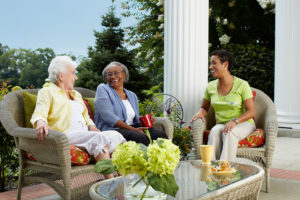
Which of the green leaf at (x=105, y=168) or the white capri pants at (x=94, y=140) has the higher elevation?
the green leaf at (x=105, y=168)

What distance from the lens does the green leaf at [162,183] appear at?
4.76 feet

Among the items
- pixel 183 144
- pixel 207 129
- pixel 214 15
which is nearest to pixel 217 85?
pixel 207 129

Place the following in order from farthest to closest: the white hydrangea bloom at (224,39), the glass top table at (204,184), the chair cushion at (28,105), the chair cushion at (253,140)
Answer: the white hydrangea bloom at (224,39) < the chair cushion at (253,140) < the chair cushion at (28,105) < the glass top table at (204,184)

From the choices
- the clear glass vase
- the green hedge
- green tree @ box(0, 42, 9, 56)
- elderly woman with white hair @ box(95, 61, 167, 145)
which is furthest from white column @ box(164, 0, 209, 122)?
green tree @ box(0, 42, 9, 56)

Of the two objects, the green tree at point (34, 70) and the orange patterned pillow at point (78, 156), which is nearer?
the orange patterned pillow at point (78, 156)

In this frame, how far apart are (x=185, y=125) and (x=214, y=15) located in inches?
238

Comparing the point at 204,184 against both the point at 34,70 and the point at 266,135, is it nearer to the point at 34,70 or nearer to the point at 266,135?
the point at 266,135

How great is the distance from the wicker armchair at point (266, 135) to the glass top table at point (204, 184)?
2.33ft

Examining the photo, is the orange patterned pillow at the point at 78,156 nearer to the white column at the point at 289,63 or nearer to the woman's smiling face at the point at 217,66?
the woman's smiling face at the point at 217,66

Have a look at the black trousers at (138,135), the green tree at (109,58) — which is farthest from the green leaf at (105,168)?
the green tree at (109,58)

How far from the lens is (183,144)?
3785 mm

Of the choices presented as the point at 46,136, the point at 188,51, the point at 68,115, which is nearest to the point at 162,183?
the point at 46,136

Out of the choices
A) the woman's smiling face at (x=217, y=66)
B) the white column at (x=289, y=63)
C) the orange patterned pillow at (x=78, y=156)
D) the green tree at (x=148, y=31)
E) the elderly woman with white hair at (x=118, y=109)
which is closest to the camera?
the orange patterned pillow at (x=78, y=156)

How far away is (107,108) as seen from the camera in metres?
3.15
